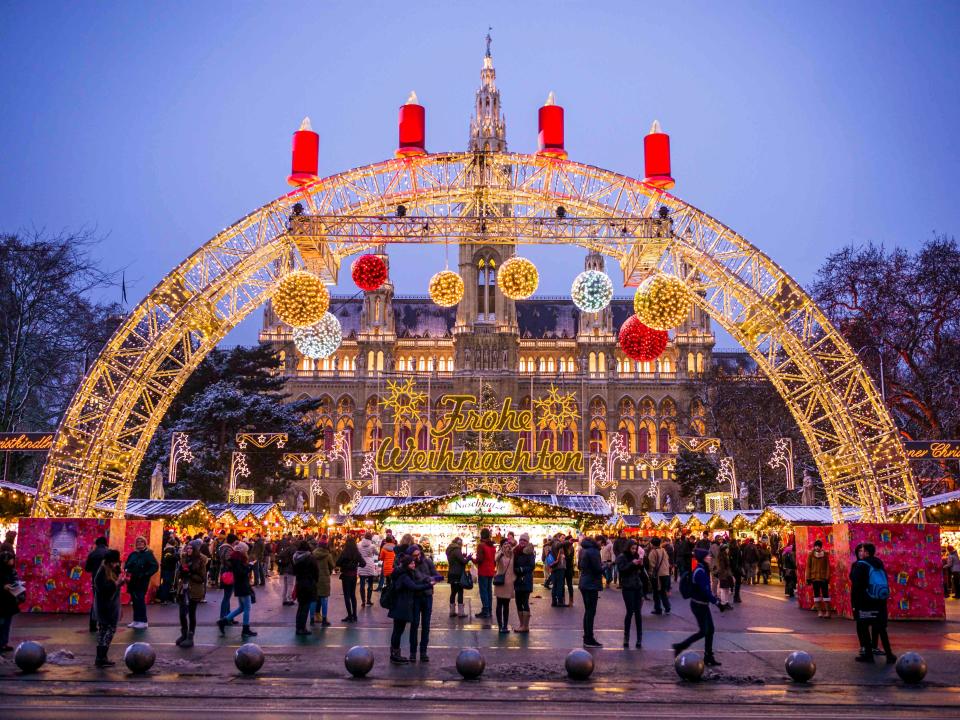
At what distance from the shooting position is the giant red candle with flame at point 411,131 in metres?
16.6

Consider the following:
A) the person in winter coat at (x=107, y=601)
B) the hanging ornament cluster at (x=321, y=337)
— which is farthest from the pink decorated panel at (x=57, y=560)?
the hanging ornament cluster at (x=321, y=337)

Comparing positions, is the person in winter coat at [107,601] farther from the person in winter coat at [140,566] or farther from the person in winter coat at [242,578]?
the person in winter coat at [242,578]

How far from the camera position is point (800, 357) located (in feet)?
51.1

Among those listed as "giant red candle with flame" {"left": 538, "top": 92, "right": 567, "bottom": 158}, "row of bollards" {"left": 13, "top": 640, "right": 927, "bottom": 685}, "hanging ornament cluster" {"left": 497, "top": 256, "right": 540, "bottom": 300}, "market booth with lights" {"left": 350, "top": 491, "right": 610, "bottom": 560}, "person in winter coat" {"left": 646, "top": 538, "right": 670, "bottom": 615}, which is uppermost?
"giant red candle with flame" {"left": 538, "top": 92, "right": 567, "bottom": 158}

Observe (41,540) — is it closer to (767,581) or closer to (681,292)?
(681,292)

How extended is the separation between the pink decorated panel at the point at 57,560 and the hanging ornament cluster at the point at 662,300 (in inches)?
374

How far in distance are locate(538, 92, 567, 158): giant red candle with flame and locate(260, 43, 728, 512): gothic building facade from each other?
47845 millimetres

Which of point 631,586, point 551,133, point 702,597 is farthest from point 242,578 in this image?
point 551,133

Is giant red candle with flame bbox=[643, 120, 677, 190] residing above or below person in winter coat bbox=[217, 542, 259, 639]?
above

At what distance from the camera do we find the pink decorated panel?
14297 millimetres

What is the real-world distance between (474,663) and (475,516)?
20.2 m

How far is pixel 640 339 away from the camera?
19.0 meters

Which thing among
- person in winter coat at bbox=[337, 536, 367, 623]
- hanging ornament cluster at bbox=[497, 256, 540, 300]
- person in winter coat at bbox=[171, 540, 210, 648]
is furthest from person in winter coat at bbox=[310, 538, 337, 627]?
hanging ornament cluster at bbox=[497, 256, 540, 300]

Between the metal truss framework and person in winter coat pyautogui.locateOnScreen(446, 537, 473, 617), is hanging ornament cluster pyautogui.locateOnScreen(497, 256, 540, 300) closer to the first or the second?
the metal truss framework
